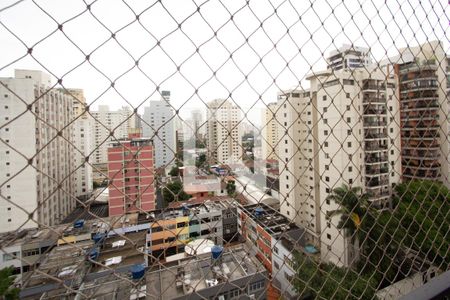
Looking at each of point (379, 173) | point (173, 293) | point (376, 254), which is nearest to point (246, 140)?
point (173, 293)

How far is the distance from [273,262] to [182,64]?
4724 mm

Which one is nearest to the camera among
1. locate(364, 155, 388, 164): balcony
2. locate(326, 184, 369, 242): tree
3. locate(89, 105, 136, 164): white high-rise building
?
locate(89, 105, 136, 164): white high-rise building

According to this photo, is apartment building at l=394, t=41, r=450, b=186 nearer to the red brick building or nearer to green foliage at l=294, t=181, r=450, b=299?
green foliage at l=294, t=181, r=450, b=299

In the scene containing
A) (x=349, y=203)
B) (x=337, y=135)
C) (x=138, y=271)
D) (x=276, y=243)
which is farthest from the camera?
(x=337, y=135)

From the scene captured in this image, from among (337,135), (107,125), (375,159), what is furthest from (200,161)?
(375,159)

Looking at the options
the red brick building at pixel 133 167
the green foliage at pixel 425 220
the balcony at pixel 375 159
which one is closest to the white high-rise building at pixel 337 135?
the balcony at pixel 375 159

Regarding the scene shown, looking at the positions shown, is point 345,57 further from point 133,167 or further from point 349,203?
point 349,203

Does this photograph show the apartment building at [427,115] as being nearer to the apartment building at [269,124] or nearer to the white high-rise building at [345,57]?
the white high-rise building at [345,57]

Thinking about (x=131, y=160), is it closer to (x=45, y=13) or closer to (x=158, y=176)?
(x=158, y=176)

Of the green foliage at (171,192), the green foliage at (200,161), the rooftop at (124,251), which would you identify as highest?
the green foliage at (200,161)

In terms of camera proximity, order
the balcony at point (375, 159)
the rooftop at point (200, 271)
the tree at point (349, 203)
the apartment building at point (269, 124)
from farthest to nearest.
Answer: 1. the balcony at point (375, 159)
2. the tree at point (349, 203)
3. the apartment building at point (269, 124)
4. the rooftop at point (200, 271)

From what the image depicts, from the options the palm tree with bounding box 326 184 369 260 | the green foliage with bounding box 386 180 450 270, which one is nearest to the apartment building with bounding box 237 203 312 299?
the palm tree with bounding box 326 184 369 260

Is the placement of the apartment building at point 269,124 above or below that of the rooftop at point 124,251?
above

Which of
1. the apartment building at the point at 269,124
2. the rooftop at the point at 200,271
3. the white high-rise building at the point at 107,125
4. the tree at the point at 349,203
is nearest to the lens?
the white high-rise building at the point at 107,125
